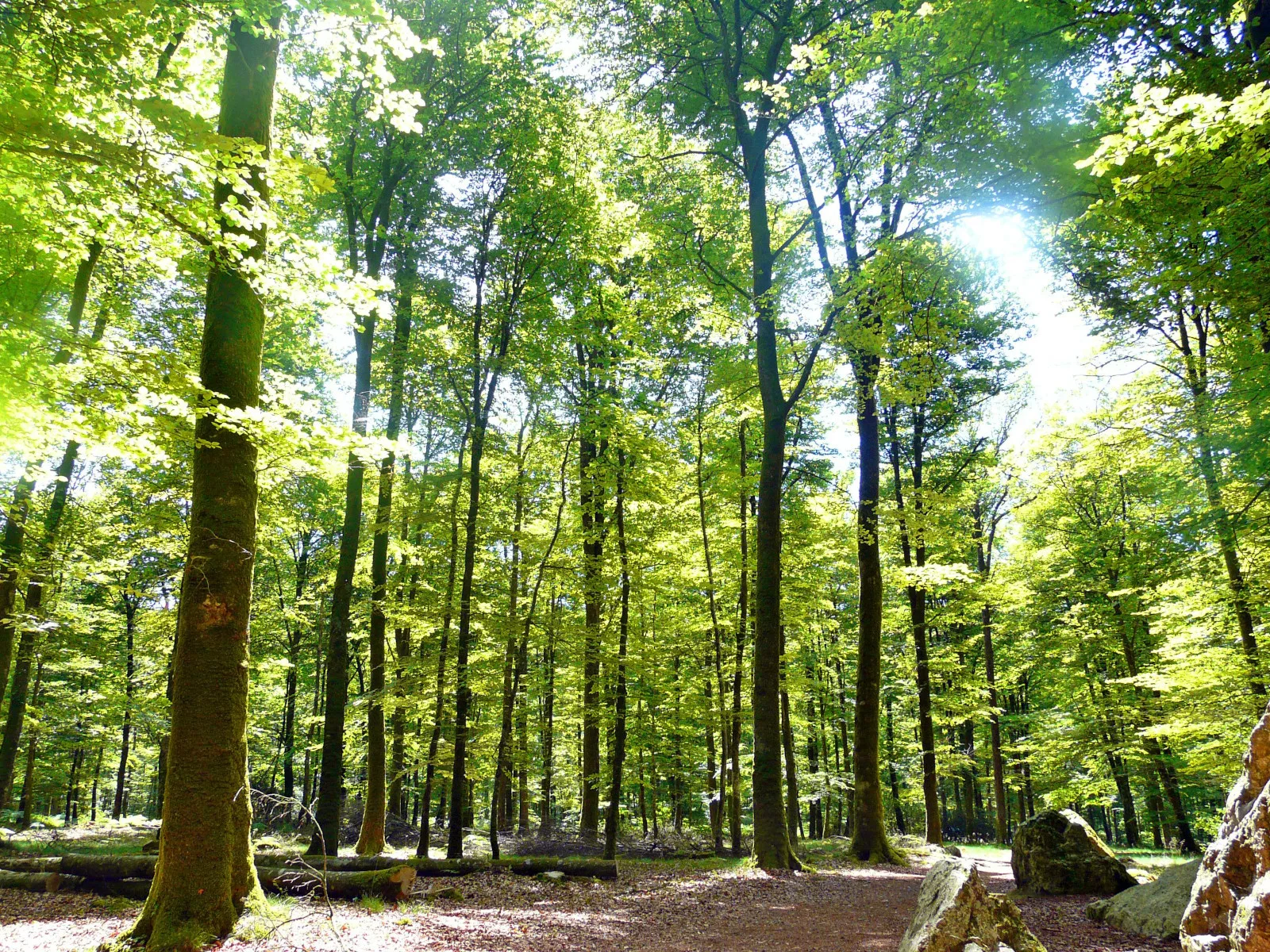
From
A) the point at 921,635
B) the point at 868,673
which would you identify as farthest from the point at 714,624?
the point at 921,635

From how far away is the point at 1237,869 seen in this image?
12.3ft

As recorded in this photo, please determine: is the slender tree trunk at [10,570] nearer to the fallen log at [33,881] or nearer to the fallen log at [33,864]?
the fallen log at [33,864]

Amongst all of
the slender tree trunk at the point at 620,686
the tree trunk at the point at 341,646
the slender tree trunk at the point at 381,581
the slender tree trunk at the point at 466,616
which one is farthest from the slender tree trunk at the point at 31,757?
the slender tree trunk at the point at 620,686

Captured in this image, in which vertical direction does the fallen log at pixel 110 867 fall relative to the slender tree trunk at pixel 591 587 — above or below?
below

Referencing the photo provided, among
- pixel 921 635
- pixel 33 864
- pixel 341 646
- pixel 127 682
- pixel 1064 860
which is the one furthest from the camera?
pixel 127 682

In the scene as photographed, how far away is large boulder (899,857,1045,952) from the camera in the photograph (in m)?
4.46

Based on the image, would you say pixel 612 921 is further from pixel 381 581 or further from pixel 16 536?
pixel 16 536

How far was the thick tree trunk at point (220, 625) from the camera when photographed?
468 cm

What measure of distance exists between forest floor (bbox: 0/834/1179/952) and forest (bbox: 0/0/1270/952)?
16.2 inches

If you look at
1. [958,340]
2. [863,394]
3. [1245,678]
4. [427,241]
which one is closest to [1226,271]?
[863,394]

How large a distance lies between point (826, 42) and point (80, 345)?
1008cm

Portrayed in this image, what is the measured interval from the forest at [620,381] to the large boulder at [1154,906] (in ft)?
12.0

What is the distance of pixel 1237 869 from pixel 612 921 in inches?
221

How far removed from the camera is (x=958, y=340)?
1527cm
